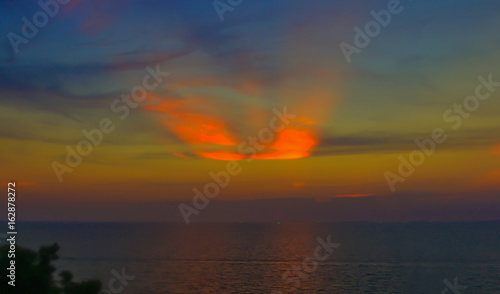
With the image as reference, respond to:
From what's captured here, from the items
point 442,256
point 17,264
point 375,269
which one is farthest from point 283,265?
point 17,264

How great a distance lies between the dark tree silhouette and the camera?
2814 centimetres

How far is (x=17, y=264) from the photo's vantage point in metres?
28.8

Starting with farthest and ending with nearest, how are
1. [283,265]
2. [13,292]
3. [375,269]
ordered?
[283,265], [375,269], [13,292]

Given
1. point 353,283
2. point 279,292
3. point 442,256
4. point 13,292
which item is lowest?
point 13,292

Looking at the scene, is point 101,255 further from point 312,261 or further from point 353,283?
point 353,283

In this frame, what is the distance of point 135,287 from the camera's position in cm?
8125

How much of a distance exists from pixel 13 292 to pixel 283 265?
85644 millimetres

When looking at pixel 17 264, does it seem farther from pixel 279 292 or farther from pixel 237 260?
pixel 237 260

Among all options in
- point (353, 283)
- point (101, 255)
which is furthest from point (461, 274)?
point (101, 255)

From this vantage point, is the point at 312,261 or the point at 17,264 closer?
the point at 17,264

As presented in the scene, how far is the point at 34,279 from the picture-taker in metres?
29.4

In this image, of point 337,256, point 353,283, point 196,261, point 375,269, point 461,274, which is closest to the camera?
point 353,283

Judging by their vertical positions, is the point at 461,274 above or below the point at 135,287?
above

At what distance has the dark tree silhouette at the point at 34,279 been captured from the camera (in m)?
28.1
